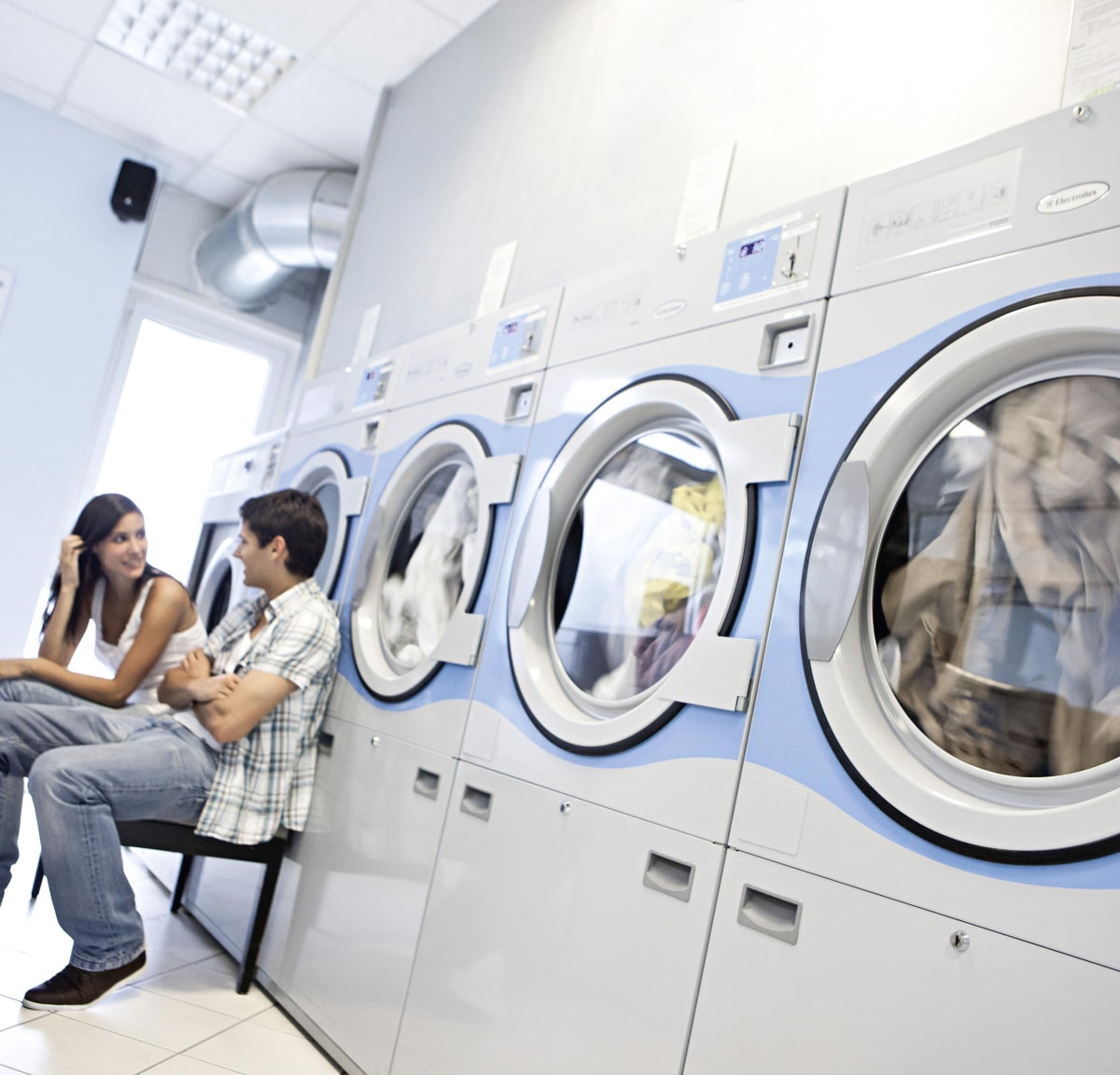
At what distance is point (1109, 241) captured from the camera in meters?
1.20

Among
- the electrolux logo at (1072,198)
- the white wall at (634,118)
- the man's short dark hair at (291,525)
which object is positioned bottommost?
the man's short dark hair at (291,525)

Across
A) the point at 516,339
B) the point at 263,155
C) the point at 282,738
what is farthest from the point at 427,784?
the point at 263,155

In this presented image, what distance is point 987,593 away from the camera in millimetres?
1255

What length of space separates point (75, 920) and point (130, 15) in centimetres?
338

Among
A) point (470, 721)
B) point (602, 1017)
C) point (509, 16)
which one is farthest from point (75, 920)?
point (509, 16)

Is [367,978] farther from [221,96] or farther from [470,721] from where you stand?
[221,96]

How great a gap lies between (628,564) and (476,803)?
566 millimetres

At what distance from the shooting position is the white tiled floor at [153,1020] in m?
1.94

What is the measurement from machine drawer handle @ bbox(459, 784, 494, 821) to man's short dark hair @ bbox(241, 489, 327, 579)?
2.99 feet

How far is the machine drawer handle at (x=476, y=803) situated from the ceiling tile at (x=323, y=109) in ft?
9.89

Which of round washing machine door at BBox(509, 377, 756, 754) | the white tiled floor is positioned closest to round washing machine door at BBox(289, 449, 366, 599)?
round washing machine door at BBox(509, 377, 756, 754)

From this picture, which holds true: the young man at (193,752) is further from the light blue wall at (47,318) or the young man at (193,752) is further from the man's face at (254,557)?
the light blue wall at (47,318)

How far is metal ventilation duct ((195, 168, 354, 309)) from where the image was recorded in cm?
447

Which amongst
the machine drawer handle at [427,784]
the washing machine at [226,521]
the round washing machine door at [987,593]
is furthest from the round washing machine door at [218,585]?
the round washing machine door at [987,593]
